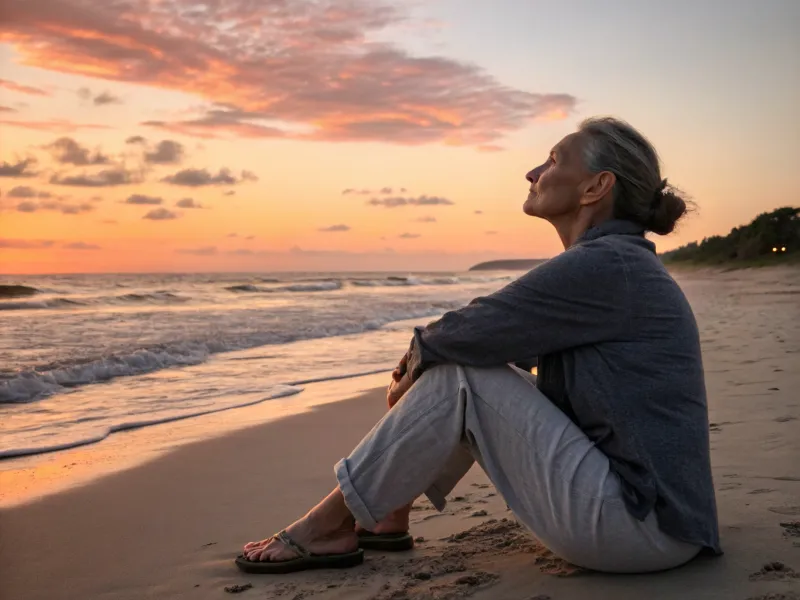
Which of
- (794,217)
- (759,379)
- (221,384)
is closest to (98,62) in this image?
(221,384)

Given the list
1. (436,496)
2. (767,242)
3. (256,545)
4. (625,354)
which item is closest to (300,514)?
(256,545)

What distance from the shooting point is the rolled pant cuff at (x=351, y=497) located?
7.22 ft

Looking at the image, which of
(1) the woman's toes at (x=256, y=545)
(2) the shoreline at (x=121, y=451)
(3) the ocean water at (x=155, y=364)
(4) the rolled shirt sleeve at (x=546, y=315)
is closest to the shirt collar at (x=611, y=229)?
(4) the rolled shirt sleeve at (x=546, y=315)

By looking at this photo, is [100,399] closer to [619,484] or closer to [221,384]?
[221,384]

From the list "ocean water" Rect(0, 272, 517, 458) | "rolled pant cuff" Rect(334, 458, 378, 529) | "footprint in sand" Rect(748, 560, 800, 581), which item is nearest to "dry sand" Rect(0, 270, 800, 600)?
"footprint in sand" Rect(748, 560, 800, 581)

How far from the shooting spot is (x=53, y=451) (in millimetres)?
4344

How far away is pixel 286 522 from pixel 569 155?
1.87 meters

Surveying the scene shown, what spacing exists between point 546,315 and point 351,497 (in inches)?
31.3

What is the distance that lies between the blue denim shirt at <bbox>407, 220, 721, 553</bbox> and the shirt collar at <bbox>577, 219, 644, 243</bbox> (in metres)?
0.09

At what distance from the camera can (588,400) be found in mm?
2029

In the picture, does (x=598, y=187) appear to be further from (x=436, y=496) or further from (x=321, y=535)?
(x=321, y=535)

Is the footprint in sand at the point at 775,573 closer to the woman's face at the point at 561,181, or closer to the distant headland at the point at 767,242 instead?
the woman's face at the point at 561,181

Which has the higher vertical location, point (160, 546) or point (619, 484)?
point (619, 484)

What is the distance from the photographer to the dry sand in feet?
A: 6.85
